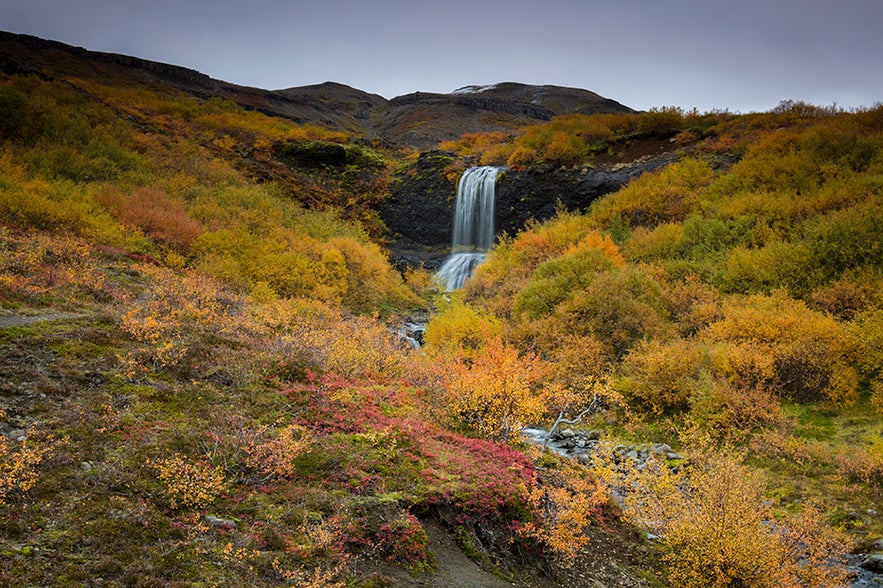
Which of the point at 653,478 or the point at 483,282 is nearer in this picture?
the point at 653,478

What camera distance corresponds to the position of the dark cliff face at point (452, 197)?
125 feet

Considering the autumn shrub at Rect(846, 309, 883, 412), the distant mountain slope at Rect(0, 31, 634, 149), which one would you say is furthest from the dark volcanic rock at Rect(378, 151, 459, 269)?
the distant mountain slope at Rect(0, 31, 634, 149)

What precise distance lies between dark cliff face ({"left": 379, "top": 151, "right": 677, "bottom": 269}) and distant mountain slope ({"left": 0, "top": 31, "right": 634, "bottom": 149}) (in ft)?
103

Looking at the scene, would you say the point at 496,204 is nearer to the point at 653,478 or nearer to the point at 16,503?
the point at 653,478

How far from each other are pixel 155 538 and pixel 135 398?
11.6 feet

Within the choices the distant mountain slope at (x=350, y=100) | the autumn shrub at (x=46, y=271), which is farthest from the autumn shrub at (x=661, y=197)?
the distant mountain slope at (x=350, y=100)

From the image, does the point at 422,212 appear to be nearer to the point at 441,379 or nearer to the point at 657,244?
the point at 657,244

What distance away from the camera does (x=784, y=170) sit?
25.9 meters

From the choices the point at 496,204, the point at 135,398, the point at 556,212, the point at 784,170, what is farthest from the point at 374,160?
the point at 135,398

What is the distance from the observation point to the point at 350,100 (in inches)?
5202

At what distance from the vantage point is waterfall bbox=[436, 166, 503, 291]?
4150 cm

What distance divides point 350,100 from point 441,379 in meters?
133

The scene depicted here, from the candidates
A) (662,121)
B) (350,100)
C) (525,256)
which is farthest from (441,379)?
(350,100)

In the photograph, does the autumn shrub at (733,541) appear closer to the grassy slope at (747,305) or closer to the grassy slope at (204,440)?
the grassy slope at (204,440)
